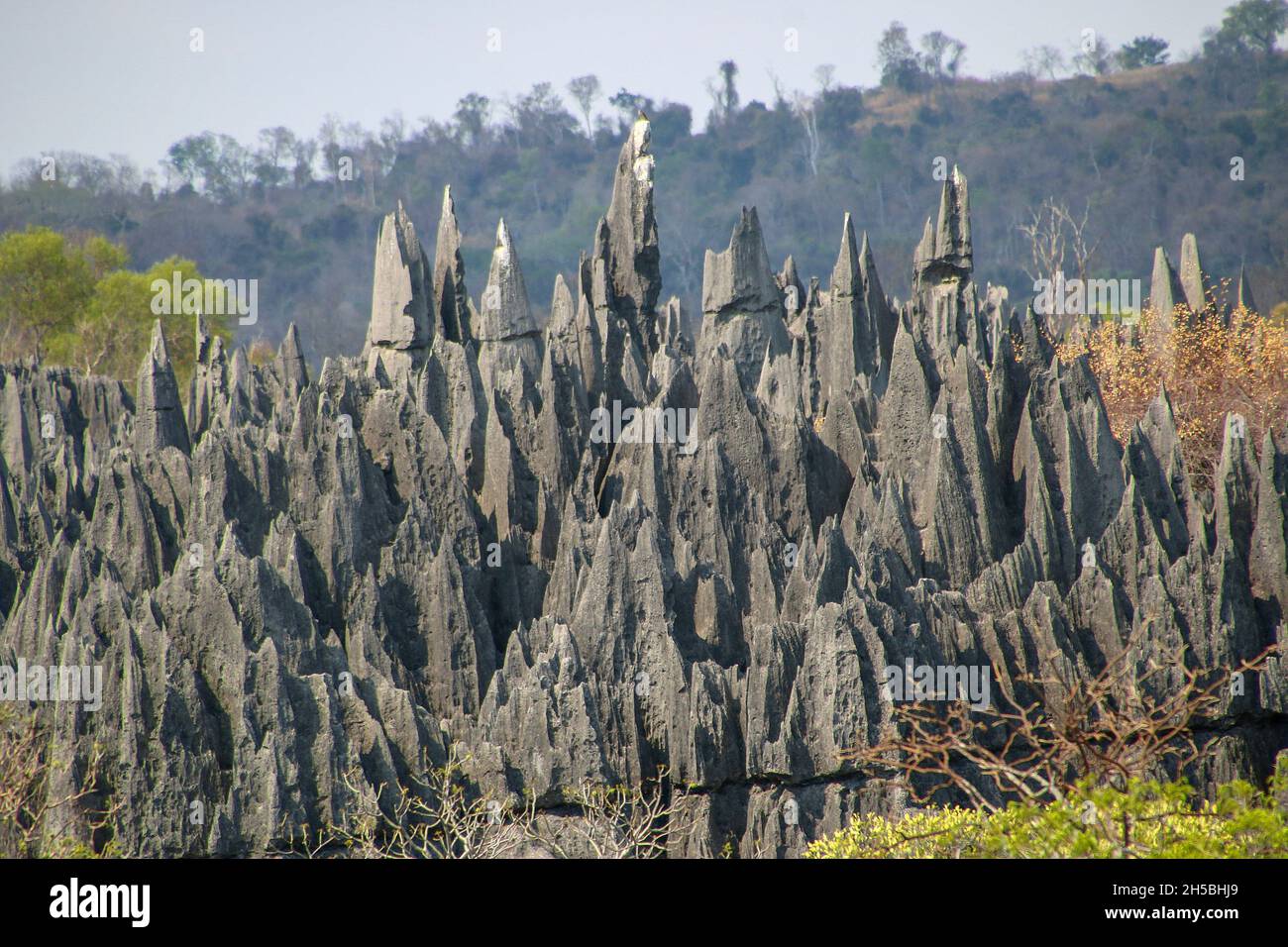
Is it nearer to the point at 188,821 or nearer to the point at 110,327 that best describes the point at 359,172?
the point at 110,327

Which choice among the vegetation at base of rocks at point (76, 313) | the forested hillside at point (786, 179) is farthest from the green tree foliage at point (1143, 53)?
the vegetation at base of rocks at point (76, 313)

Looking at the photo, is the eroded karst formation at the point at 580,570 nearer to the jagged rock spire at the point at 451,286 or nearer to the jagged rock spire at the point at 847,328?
the jagged rock spire at the point at 451,286

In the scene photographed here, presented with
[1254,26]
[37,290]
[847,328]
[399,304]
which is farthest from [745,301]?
[1254,26]

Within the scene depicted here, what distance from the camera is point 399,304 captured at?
27.2 metres

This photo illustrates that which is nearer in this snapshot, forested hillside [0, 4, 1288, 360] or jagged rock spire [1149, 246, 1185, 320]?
jagged rock spire [1149, 246, 1185, 320]

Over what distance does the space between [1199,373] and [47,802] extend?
24.1 metres

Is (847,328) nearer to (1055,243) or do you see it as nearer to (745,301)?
(745,301)

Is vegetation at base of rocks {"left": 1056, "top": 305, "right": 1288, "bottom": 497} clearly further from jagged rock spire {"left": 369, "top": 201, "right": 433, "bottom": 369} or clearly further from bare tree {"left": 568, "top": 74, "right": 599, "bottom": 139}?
bare tree {"left": 568, "top": 74, "right": 599, "bottom": 139}

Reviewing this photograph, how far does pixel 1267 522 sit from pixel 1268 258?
5711cm

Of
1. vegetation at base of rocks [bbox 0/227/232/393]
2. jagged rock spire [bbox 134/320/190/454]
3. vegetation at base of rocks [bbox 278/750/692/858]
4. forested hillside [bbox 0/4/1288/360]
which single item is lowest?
vegetation at base of rocks [bbox 278/750/692/858]

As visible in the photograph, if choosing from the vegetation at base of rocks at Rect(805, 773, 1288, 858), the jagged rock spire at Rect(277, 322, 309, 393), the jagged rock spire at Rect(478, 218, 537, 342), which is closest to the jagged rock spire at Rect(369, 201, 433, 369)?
the jagged rock spire at Rect(478, 218, 537, 342)

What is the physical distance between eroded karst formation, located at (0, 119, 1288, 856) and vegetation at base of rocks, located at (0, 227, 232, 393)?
→ 25851mm

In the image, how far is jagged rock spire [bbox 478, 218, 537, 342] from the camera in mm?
26859
